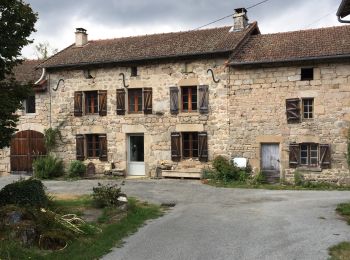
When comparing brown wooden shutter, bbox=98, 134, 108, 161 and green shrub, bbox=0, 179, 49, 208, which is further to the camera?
brown wooden shutter, bbox=98, 134, 108, 161

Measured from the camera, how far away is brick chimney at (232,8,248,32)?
61.1 ft

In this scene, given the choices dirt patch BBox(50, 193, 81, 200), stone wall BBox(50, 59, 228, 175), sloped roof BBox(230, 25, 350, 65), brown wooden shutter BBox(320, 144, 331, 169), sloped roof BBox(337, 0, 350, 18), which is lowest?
dirt patch BBox(50, 193, 81, 200)

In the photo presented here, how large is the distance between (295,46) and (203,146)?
17.6ft

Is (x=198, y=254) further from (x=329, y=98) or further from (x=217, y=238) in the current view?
(x=329, y=98)

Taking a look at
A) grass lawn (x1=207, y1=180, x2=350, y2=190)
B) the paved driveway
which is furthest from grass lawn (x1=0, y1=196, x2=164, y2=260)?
grass lawn (x1=207, y1=180, x2=350, y2=190)

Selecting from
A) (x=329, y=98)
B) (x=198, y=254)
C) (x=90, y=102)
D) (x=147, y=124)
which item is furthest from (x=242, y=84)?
(x=198, y=254)

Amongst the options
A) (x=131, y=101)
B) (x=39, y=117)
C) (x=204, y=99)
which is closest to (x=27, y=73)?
(x=39, y=117)

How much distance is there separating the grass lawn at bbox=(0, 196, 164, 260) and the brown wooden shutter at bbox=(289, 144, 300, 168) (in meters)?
6.55

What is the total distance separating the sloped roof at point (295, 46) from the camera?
51.1 feet

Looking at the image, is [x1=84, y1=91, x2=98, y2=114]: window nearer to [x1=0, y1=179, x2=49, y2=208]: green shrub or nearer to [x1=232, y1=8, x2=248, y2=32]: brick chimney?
[x1=232, y1=8, x2=248, y2=32]: brick chimney

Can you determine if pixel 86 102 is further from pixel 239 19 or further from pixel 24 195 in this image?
pixel 24 195

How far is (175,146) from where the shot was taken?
17703mm

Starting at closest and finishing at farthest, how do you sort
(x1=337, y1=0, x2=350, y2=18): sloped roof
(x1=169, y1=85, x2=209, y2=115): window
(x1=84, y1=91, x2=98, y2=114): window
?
(x1=337, y1=0, x2=350, y2=18): sloped roof < (x1=169, y1=85, x2=209, y2=115): window < (x1=84, y1=91, x2=98, y2=114): window

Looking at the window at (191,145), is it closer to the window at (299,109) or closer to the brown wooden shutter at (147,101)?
the brown wooden shutter at (147,101)
